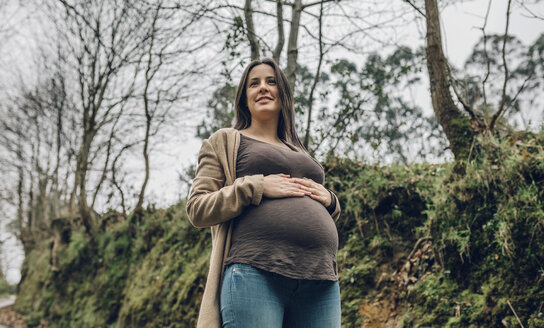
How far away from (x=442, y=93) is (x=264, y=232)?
310cm

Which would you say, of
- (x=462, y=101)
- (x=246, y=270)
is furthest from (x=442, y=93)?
(x=246, y=270)

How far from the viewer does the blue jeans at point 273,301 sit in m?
1.55

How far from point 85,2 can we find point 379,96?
636 cm

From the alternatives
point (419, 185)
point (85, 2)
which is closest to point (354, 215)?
point (419, 185)

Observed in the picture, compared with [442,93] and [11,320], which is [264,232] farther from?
[11,320]

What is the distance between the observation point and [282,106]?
2.17m

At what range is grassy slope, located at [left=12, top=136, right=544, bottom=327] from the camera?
2814 millimetres

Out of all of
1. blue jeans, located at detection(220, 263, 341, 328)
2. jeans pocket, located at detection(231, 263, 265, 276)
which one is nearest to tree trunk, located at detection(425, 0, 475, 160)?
blue jeans, located at detection(220, 263, 341, 328)

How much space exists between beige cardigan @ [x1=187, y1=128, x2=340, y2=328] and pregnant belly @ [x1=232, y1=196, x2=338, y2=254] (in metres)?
0.05

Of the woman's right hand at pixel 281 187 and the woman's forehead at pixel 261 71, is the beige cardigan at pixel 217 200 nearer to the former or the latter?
the woman's right hand at pixel 281 187

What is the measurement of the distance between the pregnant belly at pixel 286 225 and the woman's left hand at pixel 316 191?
0.32ft

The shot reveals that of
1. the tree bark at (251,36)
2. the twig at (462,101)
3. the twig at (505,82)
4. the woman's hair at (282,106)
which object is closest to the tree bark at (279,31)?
the tree bark at (251,36)

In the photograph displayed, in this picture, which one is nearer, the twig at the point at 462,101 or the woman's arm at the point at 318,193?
the woman's arm at the point at 318,193

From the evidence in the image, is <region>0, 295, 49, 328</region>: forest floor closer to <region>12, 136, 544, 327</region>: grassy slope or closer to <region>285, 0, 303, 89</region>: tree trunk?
<region>12, 136, 544, 327</region>: grassy slope
